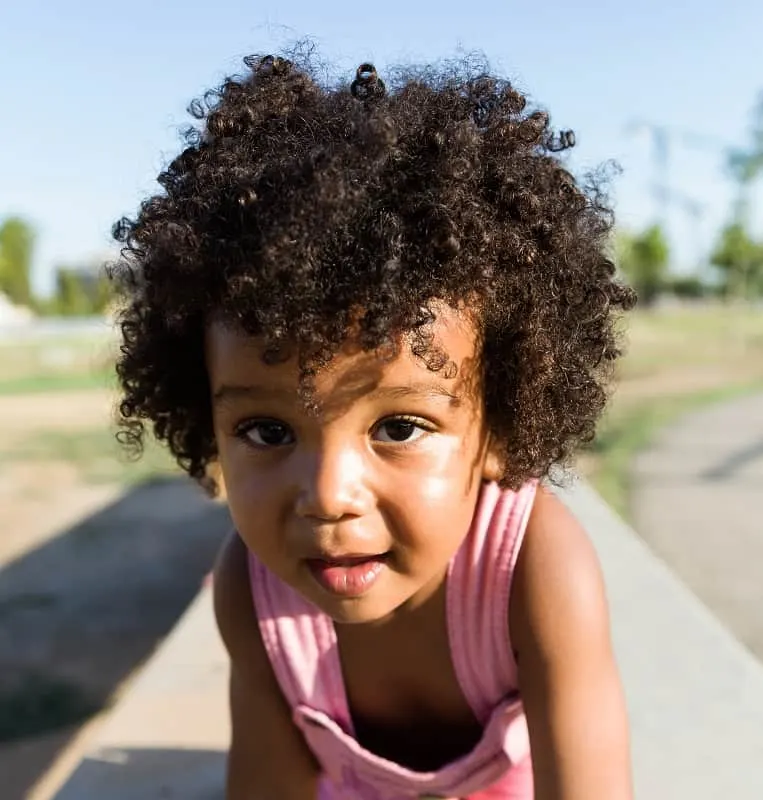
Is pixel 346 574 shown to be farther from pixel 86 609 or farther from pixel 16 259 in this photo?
pixel 16 259

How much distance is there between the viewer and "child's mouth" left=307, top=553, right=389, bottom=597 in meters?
1.04

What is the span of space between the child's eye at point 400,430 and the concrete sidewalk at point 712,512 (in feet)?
3.88

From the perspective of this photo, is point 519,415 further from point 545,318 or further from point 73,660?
point 73,660

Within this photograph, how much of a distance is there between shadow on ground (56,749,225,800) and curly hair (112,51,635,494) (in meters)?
0.88

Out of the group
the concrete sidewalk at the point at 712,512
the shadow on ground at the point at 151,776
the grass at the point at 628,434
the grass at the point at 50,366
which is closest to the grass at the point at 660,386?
the grass at the point at 628,434

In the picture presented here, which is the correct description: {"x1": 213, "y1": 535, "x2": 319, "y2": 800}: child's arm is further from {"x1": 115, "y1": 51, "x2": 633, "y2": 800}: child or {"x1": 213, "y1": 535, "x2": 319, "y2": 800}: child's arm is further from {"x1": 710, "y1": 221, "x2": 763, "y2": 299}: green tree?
{"x1": 710, "y1": 221, "x2": 763, "y2": 299}: green tree

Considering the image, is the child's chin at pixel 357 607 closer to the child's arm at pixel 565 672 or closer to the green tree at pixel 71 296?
the child's arm at pixel 565 672

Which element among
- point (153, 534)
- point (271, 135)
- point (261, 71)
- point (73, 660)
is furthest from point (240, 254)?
point (153, 534)

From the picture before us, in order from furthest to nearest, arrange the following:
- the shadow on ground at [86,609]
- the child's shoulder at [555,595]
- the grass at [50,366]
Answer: the grass at [50,366] → the shadow on ground at [86,609] → the child's shoulder at [555,595]

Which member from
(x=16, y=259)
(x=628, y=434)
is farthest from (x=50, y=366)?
(x=16, y=259)

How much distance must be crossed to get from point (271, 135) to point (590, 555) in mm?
696

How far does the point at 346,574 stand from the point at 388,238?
39 cm

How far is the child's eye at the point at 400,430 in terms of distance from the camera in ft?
3.34

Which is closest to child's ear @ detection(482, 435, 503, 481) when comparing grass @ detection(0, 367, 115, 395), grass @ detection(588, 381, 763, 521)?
grass @ detection(588, 381, 763, 521)
